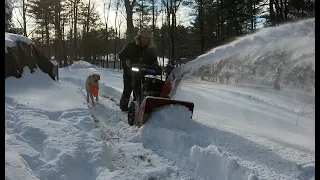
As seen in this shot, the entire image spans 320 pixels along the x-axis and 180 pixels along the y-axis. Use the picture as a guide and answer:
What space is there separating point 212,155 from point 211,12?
27.9 m

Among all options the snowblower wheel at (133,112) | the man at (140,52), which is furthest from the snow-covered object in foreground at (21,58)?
the snowblower wheel at (133,112)

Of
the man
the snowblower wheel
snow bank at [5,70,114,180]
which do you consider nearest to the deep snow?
snow bank at [5,70,114,180]

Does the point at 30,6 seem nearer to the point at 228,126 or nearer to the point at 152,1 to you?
the point at 152,1

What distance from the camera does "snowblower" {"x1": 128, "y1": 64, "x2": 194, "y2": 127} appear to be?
18.2 feet

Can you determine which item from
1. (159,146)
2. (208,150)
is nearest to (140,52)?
(159,146)

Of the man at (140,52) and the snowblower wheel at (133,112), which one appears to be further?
the man at (140,52)

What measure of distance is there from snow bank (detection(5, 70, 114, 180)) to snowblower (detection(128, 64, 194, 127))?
827 mm

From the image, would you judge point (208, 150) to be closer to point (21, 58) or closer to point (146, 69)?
point (146, 69)

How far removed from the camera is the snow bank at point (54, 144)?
364 cm

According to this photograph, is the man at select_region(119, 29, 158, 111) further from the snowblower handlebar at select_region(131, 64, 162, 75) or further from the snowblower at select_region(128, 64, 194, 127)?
the snowblower handlebar at select_region(131, 64, 162, 75)

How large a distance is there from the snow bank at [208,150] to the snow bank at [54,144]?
87 cm

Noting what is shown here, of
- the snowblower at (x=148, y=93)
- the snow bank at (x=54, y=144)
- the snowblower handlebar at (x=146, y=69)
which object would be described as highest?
the snowblower handlebar at (x=146, y=69)

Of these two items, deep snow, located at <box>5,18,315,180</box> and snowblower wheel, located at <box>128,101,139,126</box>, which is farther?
snowblower wheel, located at <box>128,101,139,126</box>

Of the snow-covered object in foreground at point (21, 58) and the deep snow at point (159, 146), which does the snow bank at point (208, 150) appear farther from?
the snow-covered object in foreground at point (21, 58)
